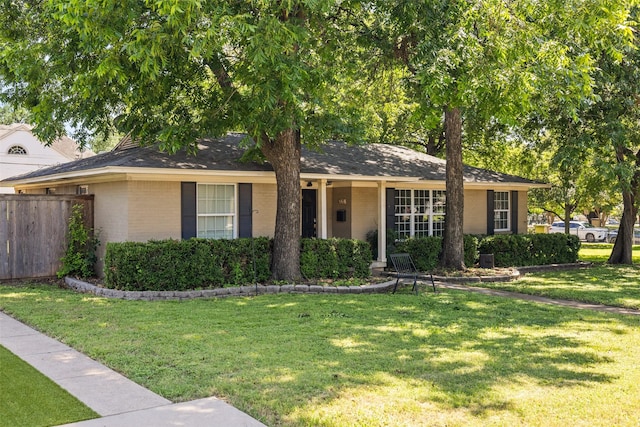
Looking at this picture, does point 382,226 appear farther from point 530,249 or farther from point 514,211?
point 514,211

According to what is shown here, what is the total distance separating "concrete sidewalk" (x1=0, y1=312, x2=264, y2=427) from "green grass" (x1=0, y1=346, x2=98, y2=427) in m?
0.10

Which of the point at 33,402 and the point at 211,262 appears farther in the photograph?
the point at 211,262

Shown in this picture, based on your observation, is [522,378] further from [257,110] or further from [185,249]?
[185,249]

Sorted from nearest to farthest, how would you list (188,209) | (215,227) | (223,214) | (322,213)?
1. (188,209)
2. (215,227)
3. (223,214)
4. (322,213)

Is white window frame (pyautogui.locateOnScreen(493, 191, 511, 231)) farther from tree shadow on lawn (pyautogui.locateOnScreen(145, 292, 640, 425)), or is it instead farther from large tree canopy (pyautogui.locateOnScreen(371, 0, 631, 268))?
tree shadow on lawn (pyautogui.locateOnScreen(145, 292, 640, 425))

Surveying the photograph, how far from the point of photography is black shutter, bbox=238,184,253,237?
15031mm

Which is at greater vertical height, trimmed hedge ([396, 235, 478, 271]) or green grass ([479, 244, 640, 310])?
trimmed hedge ([396, 235, 478, 271])

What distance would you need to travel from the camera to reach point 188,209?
559 inches

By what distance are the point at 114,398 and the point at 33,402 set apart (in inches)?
28.5

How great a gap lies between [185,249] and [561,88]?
8.14 metres

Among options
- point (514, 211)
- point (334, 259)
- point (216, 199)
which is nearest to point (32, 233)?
point (216, 199)

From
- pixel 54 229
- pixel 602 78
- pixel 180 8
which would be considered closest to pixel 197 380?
pixel 180 8

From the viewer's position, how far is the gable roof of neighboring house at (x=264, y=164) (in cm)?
1352

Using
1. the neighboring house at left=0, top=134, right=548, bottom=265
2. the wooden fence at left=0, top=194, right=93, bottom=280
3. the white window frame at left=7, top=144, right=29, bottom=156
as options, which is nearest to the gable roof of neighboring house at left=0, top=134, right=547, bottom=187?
the neighboring house at left=0, top=134, right=548, bottom=265
